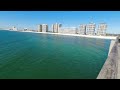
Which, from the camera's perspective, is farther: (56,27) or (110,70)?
(56,27)

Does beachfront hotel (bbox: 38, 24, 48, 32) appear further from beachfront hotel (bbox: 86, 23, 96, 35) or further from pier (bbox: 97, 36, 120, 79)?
pier (bbox: 97, 36, 120, 79)

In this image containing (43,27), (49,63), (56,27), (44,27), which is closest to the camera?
(49,63)

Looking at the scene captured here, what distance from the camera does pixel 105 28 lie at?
128 ft

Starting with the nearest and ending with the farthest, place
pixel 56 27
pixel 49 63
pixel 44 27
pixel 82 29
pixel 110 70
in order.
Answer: pixel 110 70
pixel 49 63
pixel 82 29
pixel 56 27
pixel 44 27

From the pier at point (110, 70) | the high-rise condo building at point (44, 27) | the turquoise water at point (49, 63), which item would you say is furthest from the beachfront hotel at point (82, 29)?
the pier at point (110, 70)

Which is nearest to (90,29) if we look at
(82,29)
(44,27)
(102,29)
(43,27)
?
(82,29)

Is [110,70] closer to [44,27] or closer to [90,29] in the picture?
[90,29]

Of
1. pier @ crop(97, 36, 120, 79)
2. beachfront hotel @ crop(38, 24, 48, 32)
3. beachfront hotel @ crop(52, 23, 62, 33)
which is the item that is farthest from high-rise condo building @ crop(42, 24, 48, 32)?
pier @ crop(97, 36, 120, 79)
